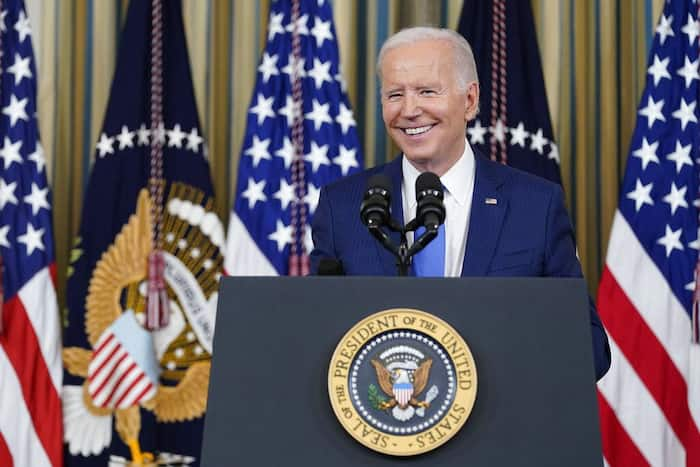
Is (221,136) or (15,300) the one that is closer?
(15,300)

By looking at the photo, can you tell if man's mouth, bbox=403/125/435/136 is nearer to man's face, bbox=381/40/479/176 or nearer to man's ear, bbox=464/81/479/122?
man's face, bbox=381/40/479/176

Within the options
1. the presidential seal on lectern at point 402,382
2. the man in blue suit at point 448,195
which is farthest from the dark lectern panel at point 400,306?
the man in blue suit at point 448,195

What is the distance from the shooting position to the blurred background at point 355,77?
4582 millimetres

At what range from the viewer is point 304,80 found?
14.5 feet

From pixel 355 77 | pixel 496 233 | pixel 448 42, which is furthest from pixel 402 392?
pixel 355 77

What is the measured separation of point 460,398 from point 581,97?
3.36 meters

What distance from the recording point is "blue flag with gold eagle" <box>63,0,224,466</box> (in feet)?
13.9

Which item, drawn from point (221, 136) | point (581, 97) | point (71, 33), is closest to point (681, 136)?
point (581, 97)

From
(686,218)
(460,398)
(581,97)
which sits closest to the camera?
(460,398)

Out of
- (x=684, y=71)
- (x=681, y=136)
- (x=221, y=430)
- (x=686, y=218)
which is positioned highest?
(x=684, y=71)

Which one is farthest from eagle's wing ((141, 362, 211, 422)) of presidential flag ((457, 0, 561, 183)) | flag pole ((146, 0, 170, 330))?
presidential flag ((457, 0, 561, 183))

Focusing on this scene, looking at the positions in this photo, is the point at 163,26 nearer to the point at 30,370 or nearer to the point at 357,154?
the point at 357,154

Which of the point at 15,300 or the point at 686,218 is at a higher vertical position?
the point at 686,218

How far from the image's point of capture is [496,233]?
2170mm
